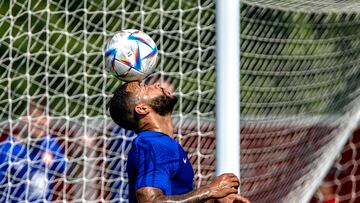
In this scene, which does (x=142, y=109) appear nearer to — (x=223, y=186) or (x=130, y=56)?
(x=130, y=56)

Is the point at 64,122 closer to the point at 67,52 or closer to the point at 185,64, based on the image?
the point at 67,52

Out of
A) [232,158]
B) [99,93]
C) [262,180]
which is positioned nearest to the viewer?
[232,158]

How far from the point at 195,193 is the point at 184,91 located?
8.01 feet

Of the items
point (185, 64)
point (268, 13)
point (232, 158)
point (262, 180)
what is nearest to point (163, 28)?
point (185, 64)

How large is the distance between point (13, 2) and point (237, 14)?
1.67 m

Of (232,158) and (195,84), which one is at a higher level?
(195,84)

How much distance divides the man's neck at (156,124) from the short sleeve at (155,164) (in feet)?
0.50

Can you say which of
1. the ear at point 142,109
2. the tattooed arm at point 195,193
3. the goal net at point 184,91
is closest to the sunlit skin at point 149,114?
the ear at point 142,109

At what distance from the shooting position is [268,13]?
218 inches

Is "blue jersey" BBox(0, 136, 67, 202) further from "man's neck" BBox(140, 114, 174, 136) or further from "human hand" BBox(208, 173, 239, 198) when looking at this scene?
"human hand" BBox(208, 173, 239, 198)

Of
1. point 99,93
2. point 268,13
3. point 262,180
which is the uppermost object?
point 268,13

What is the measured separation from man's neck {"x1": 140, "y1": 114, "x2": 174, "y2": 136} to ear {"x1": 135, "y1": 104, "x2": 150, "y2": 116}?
23 millimetres

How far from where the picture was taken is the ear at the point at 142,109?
139 inches

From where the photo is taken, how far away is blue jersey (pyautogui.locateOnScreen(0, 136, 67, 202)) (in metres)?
5.78
